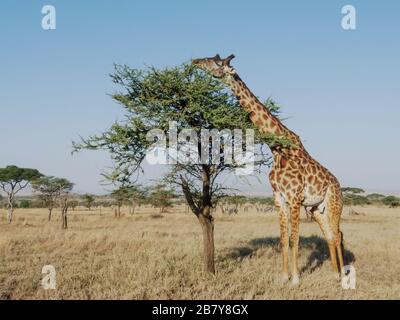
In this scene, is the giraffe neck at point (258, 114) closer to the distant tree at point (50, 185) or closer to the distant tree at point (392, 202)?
the distant tree at point (50, 185)

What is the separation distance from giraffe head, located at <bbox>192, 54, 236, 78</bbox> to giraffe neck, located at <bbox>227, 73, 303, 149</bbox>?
263mm

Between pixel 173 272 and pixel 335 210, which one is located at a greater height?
pixel 335 210

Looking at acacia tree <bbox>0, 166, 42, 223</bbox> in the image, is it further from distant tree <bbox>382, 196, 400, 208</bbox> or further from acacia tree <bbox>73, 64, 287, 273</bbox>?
distant tree <bbox>382, 196, 400, 208</bbox>

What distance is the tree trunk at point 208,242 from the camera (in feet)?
32.8

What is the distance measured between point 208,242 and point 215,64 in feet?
13.9

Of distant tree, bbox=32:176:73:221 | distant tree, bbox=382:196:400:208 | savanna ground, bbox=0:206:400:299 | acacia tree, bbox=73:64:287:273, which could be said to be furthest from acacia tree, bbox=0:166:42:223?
distant tree, bbox=382:196:400:208

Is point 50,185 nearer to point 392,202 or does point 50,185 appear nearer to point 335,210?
point 335,210

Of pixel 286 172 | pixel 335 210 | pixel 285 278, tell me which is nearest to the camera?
pixel 285 278

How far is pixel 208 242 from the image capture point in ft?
33.1

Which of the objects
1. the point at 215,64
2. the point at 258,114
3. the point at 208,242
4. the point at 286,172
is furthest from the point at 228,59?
the point at 208,242

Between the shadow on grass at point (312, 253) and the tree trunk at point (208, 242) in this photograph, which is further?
the shadow on grass at point (312, 253)

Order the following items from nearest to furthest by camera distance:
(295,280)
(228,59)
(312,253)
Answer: (295,280)
(228,59)
(312,253)

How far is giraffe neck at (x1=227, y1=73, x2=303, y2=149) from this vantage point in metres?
9.84

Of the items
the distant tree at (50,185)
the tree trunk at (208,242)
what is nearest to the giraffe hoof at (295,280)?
the tree trunk at (208,242)
